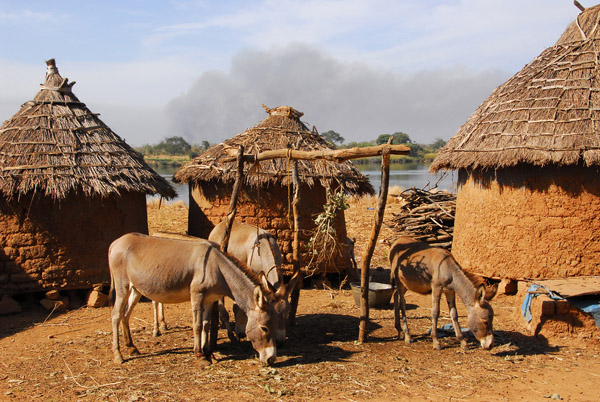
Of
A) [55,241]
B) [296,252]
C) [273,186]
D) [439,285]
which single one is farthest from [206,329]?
[273,186]

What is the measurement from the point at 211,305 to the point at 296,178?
8.01 feet

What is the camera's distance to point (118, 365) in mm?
6348

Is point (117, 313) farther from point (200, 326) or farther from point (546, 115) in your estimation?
point (546, 115)

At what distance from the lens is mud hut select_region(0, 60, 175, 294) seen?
8.84 metres

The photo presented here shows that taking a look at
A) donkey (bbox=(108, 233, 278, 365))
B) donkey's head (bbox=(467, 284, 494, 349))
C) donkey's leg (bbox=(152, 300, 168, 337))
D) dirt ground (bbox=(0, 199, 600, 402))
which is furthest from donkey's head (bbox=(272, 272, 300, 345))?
donkey's head (bbox=(467, 284, 494, 349))

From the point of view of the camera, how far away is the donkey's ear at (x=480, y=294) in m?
6.64

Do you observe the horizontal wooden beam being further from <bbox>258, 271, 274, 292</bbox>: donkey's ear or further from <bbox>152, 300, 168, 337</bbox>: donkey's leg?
<bbox>152, 300, 168, 337</bbox>: donkey's leg

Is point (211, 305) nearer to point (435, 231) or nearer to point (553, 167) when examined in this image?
point (553, 167)

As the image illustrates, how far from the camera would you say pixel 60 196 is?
874cm

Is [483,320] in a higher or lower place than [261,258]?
lower

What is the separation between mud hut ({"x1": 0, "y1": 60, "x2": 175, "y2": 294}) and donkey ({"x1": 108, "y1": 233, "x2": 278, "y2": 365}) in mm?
2843

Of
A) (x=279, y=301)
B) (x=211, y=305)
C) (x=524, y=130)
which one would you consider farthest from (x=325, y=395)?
(x=524, y=130)

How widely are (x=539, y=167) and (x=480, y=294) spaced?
3.48 metres

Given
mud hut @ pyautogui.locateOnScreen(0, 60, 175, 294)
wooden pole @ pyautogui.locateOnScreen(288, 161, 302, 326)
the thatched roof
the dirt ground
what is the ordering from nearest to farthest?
the dirt ground → wooden pole @ pyautogui.locateOnScreen(288, 161, 302, 326) → mud hut @ pyautogui.locateOnScreen(0, 60, 175, 294) → the thatched roof
